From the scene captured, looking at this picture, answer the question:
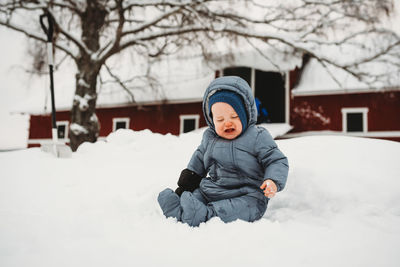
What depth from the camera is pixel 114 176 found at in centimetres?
275

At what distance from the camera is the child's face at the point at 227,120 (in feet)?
6.21

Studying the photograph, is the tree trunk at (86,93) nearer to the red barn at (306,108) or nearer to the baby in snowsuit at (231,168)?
the red barn at (306,108)

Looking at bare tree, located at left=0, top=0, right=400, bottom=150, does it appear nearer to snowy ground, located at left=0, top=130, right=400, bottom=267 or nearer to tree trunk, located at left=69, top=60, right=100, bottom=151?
tree trunk, located at left=69, top=60, right=100, bottom=151

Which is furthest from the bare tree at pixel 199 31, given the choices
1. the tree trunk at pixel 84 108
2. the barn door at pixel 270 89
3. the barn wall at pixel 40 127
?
the barn wall at pixel 40 127

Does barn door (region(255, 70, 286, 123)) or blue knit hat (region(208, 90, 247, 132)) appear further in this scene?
barn door (region(255, 70, 286, 123))

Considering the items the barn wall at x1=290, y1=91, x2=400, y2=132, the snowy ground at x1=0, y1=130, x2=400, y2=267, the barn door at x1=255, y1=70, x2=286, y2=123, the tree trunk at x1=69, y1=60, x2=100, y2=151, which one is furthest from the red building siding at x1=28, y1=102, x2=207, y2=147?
the snowy ground at x1=0, y1=130, x2=400, y2=267

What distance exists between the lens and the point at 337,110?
405 inches

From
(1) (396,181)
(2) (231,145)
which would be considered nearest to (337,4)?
(1) (396,181)

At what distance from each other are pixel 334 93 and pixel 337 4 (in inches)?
145

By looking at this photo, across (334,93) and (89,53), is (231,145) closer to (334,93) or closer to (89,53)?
(89,53)

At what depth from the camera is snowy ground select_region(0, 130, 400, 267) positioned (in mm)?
1251

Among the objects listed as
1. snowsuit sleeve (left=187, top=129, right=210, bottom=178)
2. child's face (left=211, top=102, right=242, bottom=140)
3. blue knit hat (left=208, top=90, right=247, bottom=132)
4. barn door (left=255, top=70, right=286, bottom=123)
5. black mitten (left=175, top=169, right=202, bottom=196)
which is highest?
barn door (left=255, top=70, right=286, bottom=123)

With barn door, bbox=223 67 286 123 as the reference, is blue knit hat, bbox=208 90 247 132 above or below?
below

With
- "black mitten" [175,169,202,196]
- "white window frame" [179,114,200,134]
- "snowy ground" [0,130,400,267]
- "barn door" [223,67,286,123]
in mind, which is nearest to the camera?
"snowy ground" [0,130,400,267]
